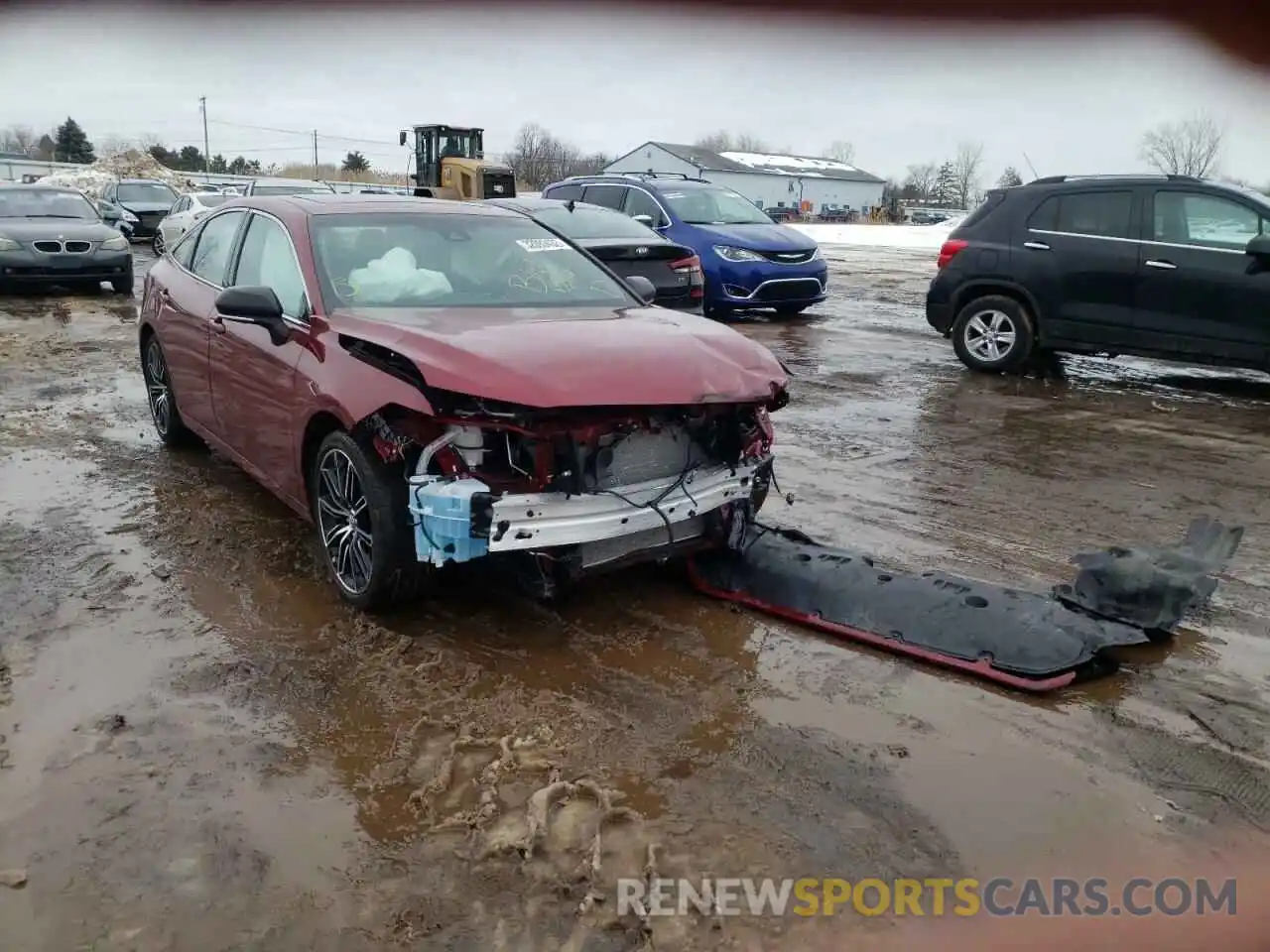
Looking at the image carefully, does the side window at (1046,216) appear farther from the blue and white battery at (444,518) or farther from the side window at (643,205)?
the blue and white battery at (444,518)

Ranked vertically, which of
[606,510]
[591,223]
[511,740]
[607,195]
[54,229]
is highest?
[607,195]

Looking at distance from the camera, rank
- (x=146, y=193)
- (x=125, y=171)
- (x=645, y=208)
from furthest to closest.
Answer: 1. (x=125, y=171)
2. (x=146, y=193)
3. (x=645, y=208)

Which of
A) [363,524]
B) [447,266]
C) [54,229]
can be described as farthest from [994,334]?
[54,229]

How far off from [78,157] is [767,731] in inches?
1808

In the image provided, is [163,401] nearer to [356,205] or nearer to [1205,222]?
[356,205]

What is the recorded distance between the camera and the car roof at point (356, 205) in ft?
15.4

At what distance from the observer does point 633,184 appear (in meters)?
12.7

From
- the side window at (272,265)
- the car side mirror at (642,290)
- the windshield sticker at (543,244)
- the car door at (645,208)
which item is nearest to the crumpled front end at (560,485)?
the side window at (272,265)

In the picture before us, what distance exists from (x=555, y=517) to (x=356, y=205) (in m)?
2.37

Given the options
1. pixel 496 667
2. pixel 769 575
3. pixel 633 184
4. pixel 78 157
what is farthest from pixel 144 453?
pixel 78 157

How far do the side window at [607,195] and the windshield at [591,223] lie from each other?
2.18 m

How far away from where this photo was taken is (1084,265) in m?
8.30

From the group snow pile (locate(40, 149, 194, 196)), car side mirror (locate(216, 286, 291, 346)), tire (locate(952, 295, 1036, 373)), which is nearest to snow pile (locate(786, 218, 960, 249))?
tire (locate(952, 295, 1036, 373))

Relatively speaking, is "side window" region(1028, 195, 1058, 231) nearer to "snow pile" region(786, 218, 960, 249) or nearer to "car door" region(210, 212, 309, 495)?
"car door" region(210, 212, 309, 495)
